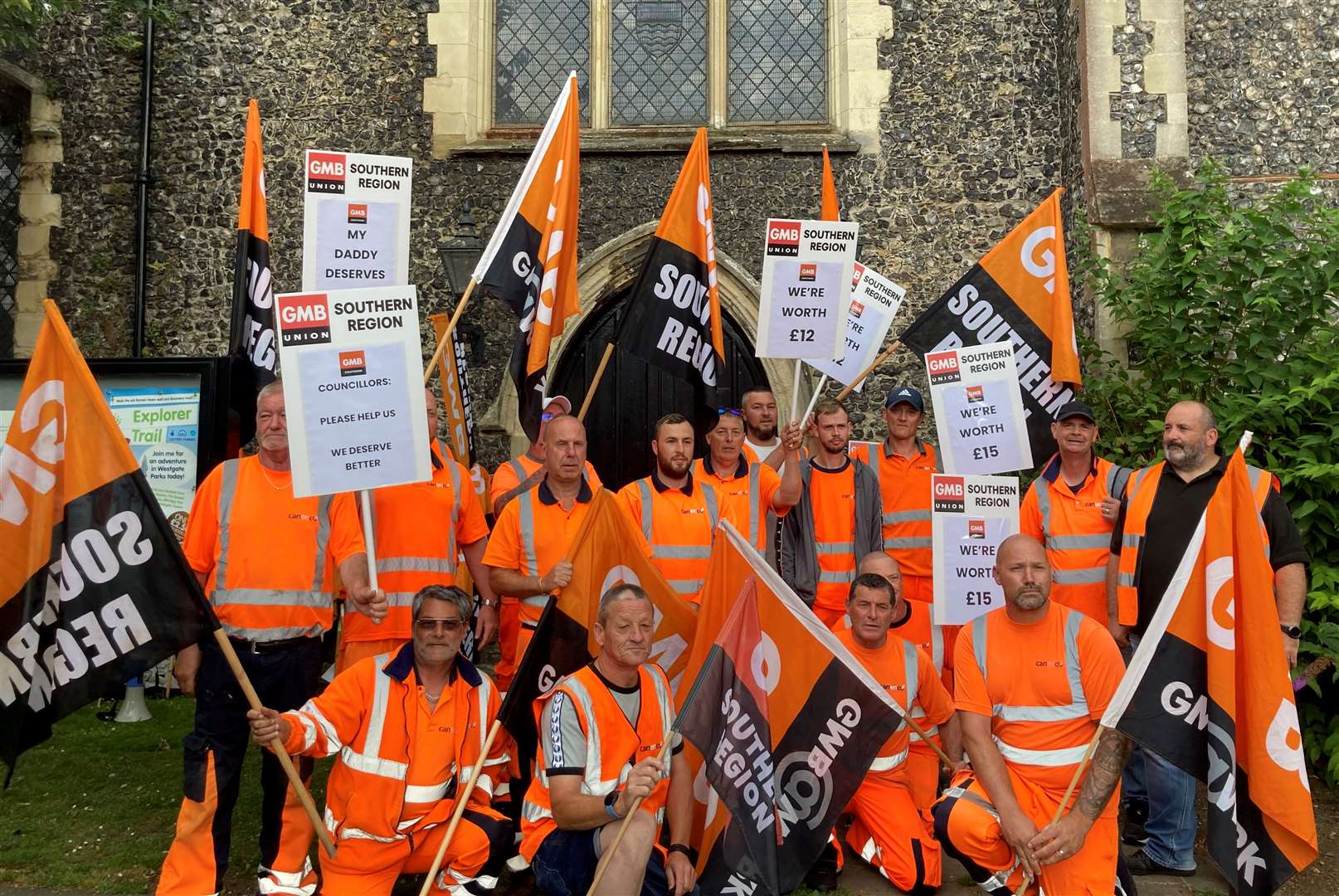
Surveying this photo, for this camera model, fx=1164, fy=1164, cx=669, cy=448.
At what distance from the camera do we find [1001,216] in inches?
367

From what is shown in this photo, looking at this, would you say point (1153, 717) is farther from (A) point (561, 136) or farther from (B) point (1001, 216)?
(B) point (1001, 216)

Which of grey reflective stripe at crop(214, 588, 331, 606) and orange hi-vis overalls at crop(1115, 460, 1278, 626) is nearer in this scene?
grey reflective stripe at crop(214, 588, 331, 606)

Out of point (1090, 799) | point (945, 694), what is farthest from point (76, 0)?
point (1090, 799)

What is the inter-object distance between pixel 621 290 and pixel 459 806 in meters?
6.33

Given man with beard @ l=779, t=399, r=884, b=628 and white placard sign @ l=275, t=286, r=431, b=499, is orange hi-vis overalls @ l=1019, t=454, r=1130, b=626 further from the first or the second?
white placard sign @ l=275, t=286, r=431, b=499

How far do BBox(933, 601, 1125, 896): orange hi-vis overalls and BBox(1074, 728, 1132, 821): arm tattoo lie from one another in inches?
3.5

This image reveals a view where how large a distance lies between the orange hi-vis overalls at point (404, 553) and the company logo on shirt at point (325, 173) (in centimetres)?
136

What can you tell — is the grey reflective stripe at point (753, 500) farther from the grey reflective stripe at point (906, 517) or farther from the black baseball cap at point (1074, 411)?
the black baseball cap at point (1074, 411)

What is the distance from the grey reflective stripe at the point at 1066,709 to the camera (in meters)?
4.24

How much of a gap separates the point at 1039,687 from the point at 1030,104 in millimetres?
6438

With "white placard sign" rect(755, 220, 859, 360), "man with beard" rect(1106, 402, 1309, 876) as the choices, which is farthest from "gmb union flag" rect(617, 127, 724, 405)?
"man with beard" rect(1106, 402, 1309, 876)

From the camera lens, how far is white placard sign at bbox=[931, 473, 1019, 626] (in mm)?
5367

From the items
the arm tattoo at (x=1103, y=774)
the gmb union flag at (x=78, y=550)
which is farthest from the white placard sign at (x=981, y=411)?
the gmb union flag at (x=78, y=550)

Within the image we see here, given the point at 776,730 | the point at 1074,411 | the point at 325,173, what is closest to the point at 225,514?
the point at 325,173
